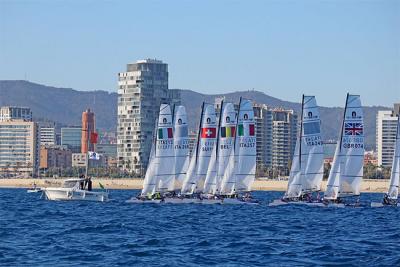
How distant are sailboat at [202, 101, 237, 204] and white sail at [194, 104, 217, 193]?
69 cm

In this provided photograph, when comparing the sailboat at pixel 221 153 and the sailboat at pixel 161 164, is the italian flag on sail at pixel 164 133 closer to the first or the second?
the sailboat at pixel 161 164

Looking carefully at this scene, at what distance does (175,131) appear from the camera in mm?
111188

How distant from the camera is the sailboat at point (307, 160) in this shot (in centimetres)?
10438

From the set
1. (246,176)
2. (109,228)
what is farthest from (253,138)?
(109,228)

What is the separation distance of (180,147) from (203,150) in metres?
3.32

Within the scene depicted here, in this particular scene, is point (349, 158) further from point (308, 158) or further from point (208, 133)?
point (208, 133)

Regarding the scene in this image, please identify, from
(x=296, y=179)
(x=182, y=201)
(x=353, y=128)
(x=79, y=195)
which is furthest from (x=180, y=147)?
(x=353, y=128)

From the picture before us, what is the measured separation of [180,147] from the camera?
110750 millimetres

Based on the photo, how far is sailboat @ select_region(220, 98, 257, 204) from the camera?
358 ft

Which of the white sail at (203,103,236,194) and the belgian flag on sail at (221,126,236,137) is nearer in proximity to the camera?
the white sail at (203,103,236,194)

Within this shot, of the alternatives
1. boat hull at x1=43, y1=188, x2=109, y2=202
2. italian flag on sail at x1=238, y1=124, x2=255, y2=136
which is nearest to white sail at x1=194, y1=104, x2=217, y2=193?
italian flag on sail at x1=238, y1=124, x2=255, y2=136

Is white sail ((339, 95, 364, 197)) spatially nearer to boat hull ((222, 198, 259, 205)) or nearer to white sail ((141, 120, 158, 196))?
boat hull ((222, 198, 259, 205))

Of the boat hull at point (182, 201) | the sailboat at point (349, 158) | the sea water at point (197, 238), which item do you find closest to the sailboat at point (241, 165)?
the boat hull at point (182, 201)

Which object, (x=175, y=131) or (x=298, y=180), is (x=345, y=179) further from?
(x=175, y=131)
